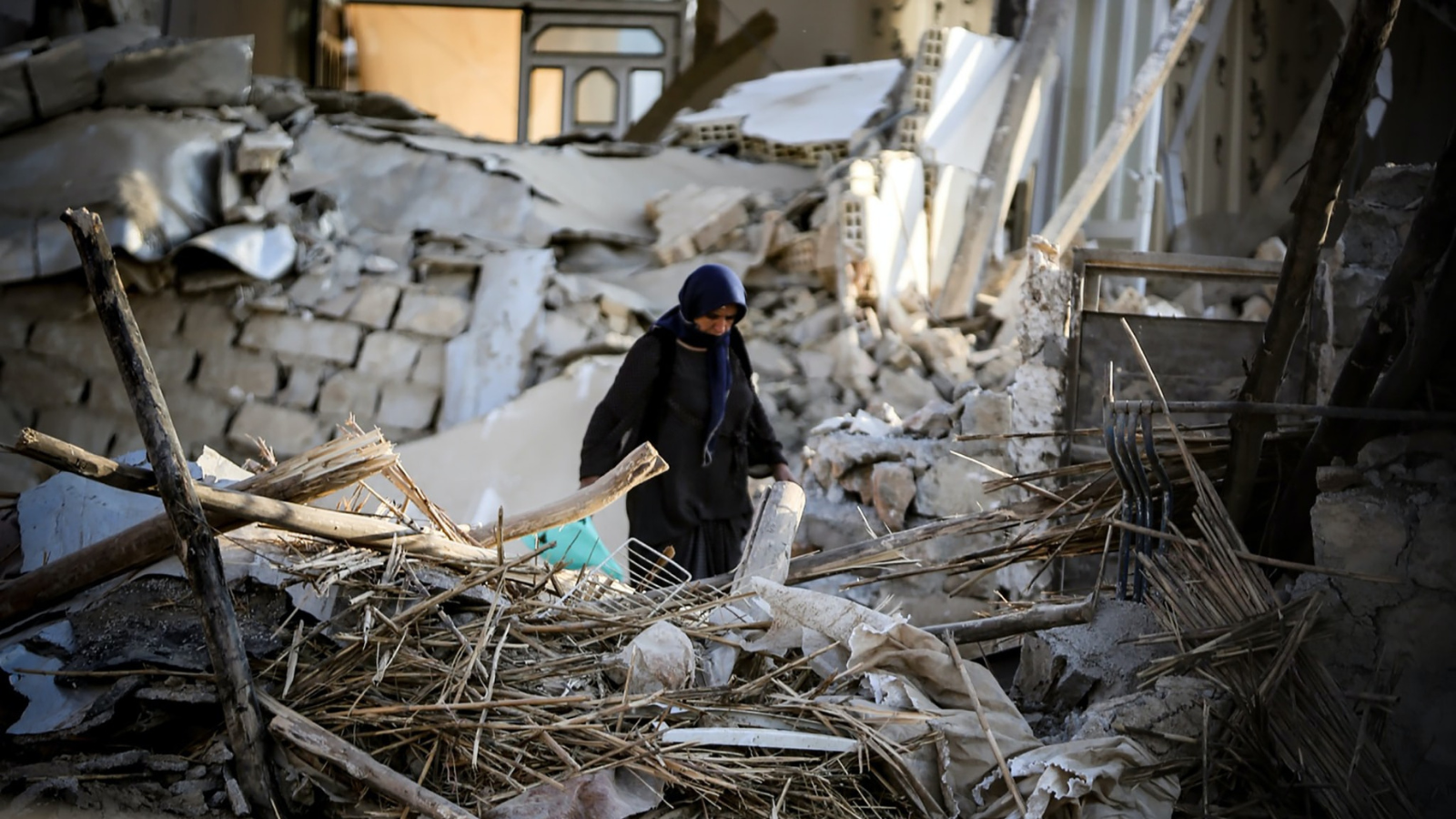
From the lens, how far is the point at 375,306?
329 inches

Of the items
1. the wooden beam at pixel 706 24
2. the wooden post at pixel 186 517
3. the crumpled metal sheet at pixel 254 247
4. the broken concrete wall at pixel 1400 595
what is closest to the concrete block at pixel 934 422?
the broken concrete wall at pixel 1400 595

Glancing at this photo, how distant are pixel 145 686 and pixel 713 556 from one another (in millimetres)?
2231

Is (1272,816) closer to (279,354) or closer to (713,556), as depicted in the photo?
(713,556)

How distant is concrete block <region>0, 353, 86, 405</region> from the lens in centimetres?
811

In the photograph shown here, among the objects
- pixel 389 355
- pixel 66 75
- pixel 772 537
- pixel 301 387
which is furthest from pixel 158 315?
pixel 772 537

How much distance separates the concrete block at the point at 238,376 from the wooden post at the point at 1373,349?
691cm

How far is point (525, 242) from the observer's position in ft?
29.4

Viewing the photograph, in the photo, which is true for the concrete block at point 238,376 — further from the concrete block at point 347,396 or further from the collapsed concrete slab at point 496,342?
the collapsed concrete slab at point 496,342

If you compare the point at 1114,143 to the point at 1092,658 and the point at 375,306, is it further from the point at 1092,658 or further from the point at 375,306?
the point at 1092,658

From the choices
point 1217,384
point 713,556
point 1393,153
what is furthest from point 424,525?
point 1393,153

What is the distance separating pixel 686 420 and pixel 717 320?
0.35 meters

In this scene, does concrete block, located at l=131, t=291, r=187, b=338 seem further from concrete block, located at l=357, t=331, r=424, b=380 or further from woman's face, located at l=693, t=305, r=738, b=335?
woman's face, located at l=693, t=305, r=738, b=335

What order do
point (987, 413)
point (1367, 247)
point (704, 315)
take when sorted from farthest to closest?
point (987, 413)
point (704, 315)
point (1367, 247)

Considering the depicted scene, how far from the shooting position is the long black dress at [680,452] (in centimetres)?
418
